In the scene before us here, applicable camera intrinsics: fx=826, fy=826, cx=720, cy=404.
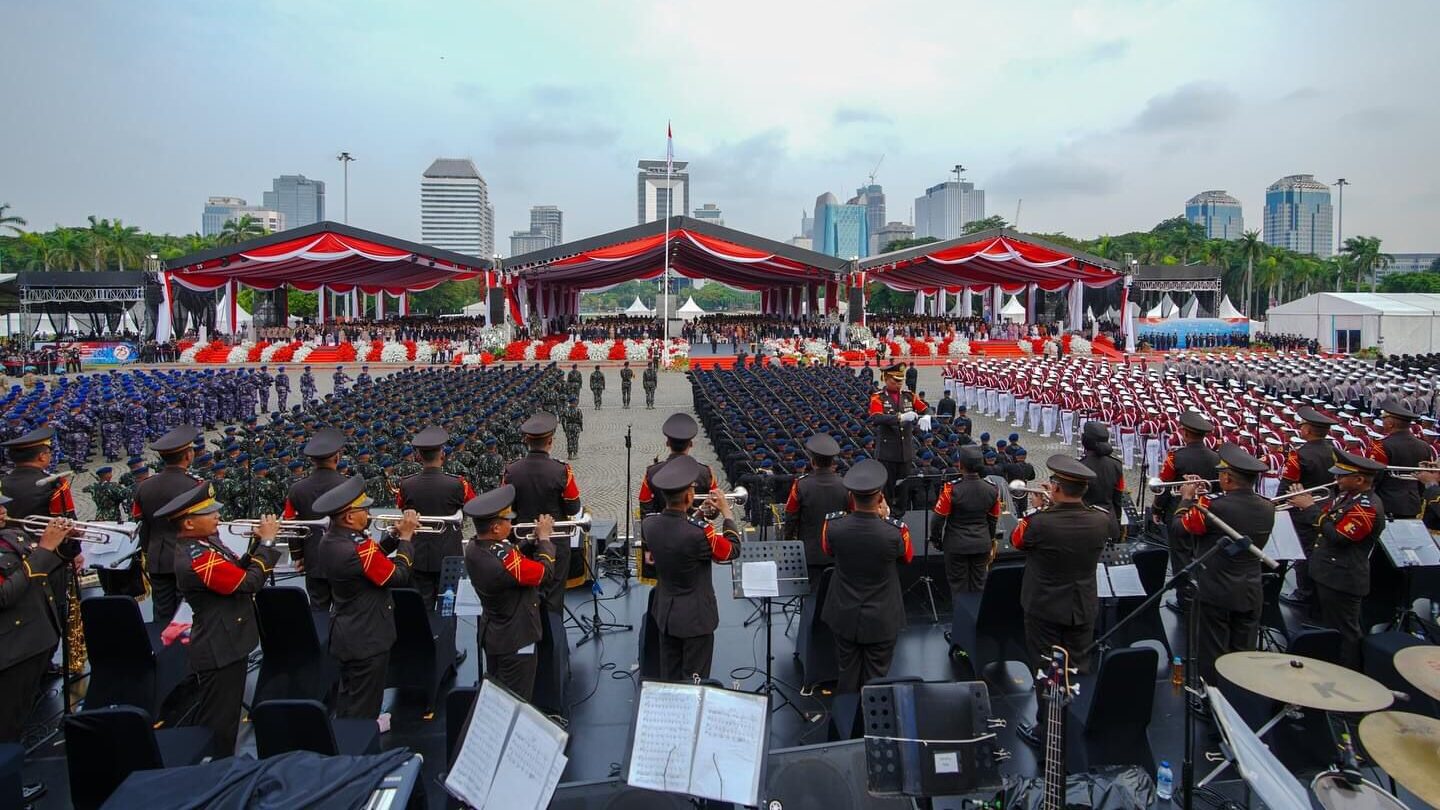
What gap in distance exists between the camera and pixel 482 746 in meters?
2.86

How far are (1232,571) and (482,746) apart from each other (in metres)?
4.64

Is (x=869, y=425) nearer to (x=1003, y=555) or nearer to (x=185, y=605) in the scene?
(x=1003, y=555)

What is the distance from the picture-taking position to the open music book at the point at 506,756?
8.73 feet

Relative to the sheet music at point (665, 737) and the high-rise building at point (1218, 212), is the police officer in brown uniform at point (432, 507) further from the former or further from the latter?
the high-rise building at point (1218, 212)

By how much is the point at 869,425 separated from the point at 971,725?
394 inches

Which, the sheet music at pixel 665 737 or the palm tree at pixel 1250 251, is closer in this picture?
the sheet music at pixel 665 737

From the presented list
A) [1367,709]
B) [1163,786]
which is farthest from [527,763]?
[1163,786]

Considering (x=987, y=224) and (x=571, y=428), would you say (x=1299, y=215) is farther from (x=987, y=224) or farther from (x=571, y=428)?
(x=571, y=428)

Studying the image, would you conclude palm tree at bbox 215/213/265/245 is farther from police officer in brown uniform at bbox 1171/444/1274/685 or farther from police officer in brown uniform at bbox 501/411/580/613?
police officer in brown uniform at bbox 1171/444/1274/685

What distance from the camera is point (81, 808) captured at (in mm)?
3832

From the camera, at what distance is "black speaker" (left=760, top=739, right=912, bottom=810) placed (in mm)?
3342

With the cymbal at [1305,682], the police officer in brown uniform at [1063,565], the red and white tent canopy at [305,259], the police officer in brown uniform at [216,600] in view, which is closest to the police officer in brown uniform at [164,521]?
the police officer in brown uniform at [216,600]

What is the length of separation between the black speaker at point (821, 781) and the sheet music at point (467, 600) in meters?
2.28

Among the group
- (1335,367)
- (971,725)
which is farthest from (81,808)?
(1335,367)
